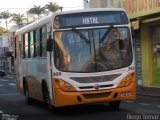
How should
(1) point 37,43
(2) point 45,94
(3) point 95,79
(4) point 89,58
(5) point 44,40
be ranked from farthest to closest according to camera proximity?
(1) point 37,43, (2) point 45,94, (5) point 44,40, (4) point 89,58, (3) point 95,79

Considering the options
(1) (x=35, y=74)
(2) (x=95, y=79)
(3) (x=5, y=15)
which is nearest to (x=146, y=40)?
(1) (x=35, y=74)

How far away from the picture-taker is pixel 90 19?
47.2 feet

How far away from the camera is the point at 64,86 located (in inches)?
545

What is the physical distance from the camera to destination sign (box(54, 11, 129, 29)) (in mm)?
14250

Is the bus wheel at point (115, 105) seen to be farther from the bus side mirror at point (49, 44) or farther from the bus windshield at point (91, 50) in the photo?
the bus side mirror at point (49, 44)

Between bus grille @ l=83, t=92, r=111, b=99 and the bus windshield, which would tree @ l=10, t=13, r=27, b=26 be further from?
bus grille @ l=83, t=92, r=111, b=99

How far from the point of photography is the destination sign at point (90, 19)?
46.8ft

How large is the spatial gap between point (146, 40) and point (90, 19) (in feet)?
43.2

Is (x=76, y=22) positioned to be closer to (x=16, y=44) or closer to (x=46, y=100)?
(x=46, y=100)

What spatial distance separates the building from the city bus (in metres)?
10.5

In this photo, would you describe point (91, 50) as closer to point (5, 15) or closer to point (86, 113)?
point (86, 113)

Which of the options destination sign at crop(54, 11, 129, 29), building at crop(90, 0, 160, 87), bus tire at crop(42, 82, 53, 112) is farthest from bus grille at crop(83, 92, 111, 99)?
building at crop(90, 0, 160, 87)

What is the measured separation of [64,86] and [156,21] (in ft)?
41.0

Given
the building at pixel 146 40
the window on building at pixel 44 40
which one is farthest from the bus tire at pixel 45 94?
the building at pixel 146 40
